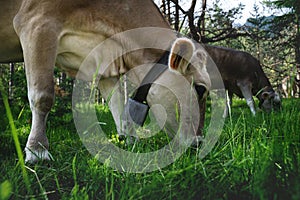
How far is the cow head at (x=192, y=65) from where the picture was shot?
2580mm

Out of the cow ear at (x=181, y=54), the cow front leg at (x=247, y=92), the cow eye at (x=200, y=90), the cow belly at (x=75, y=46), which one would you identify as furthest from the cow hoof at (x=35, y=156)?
the cow front leg at (x=247, y=92)

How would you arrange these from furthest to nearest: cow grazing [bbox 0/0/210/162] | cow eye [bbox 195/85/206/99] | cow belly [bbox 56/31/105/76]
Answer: cow belly [bbox 56/31/105/76] < cow eye [bbox 195/85/206/99] < cow grazing [bbox 0/0/210/162]

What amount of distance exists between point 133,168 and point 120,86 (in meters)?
1.85

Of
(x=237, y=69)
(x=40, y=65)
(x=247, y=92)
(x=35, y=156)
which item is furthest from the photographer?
(x=237, y=69)

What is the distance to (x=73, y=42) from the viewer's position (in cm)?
313

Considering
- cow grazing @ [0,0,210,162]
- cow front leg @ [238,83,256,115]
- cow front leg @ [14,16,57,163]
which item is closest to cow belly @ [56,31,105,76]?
cow grazing @ [0,0,210,162]

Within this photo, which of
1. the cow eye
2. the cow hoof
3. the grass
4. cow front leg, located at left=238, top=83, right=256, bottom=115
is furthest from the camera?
cow front leg, located at left=238, top=83, right=256, bottom=115

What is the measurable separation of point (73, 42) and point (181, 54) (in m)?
1.14

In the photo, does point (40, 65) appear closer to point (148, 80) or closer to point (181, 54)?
point (148, 80)

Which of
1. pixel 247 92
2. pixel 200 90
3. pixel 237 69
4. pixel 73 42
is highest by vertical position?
pixel 73 42

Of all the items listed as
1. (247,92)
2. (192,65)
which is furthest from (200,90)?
(247,92)

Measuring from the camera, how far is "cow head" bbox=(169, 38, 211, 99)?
2580 millimetres

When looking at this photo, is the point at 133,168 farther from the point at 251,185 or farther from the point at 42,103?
the point at 42,103

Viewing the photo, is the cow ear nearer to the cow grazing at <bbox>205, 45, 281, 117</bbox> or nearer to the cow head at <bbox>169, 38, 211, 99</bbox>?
the cow head at <bbox>169, 38, 211, 99</bbox>
